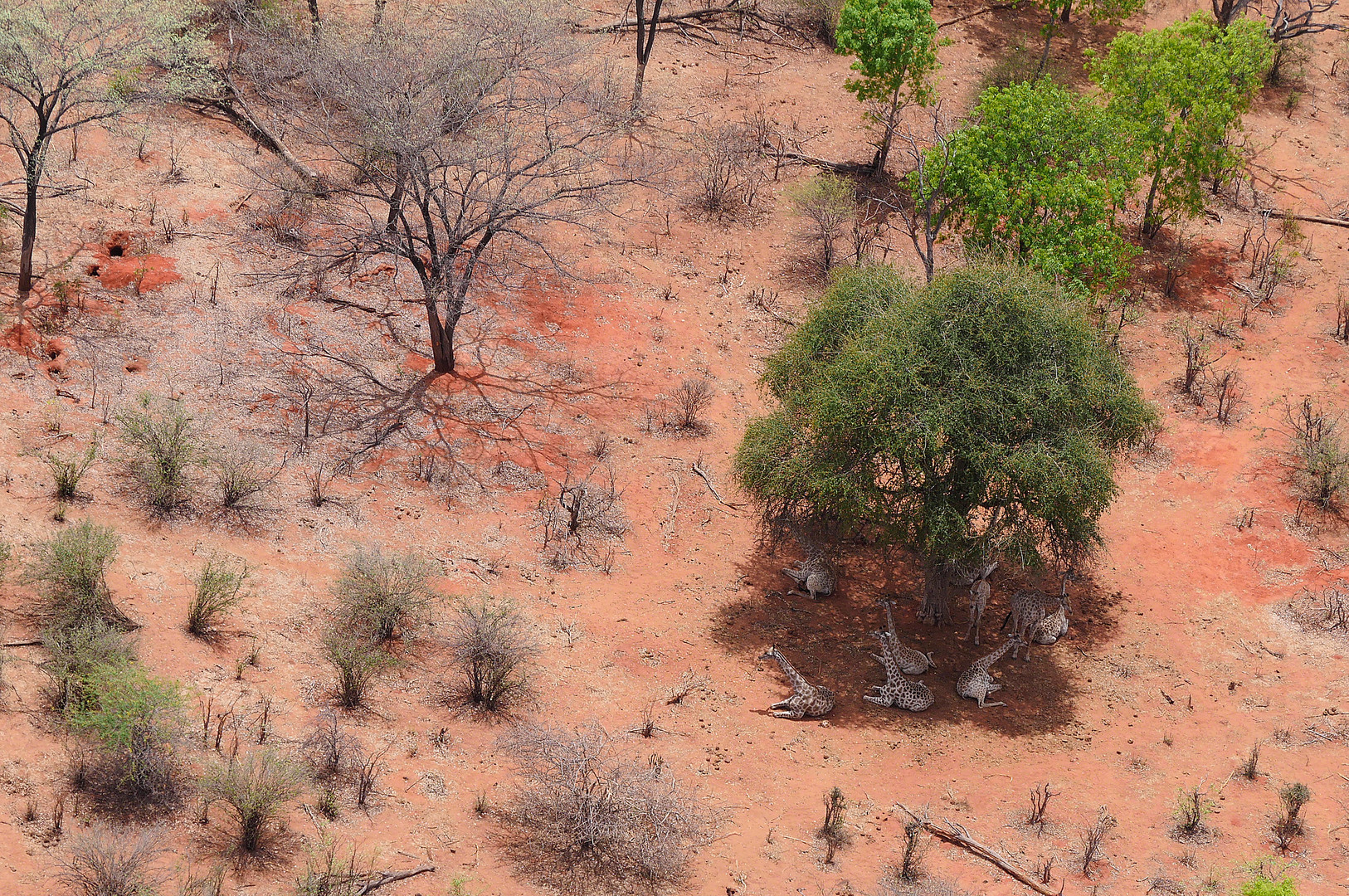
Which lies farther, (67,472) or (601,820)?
(67,472)

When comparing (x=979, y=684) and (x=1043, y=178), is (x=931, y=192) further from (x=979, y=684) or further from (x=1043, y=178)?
(x=979, y=684)

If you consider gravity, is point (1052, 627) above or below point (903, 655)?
above

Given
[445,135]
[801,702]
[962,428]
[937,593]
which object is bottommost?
[801,702]

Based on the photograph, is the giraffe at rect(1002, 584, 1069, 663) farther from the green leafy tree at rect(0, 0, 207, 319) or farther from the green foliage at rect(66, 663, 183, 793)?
the green leafy tree at rect(0, 0, 207, 319)

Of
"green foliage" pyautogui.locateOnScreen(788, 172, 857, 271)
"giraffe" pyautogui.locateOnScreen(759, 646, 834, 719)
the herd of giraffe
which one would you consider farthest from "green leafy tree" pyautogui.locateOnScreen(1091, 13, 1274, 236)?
"giraffe" pyautogui.locateOnScreen(759, 646, 834, 719)

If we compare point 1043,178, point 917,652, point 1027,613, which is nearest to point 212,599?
point 917,652

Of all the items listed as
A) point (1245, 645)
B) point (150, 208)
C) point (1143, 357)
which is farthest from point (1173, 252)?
point (150, 208)

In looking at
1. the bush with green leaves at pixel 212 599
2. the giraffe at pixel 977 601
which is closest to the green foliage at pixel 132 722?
the bush with green leaves at pixel 212 599
